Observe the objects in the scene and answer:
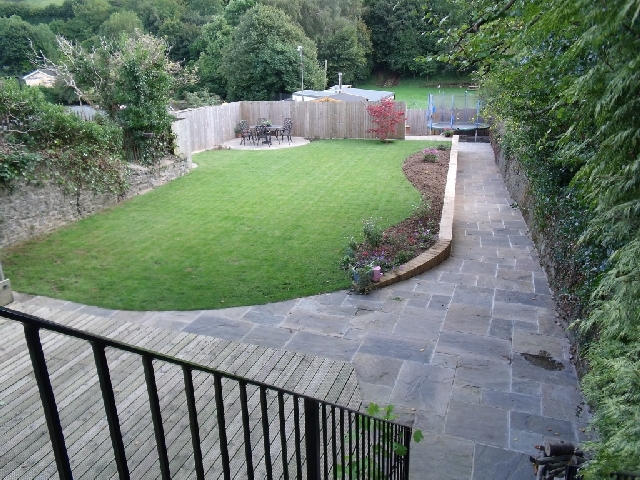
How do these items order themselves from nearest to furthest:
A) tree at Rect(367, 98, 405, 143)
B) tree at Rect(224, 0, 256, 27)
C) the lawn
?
1. tree at Rect(367, 98, 405, 143)
2. tree at Rect(224, 0, 256, 27)
3. the lawn

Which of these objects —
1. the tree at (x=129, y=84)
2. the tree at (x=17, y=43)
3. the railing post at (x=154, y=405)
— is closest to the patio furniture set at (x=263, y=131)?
the tree at (x=129, y=84)

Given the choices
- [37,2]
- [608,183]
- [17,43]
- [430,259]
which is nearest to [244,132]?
[430,259]

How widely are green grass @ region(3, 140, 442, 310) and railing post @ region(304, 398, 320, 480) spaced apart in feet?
13.4

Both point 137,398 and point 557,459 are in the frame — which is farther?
point 137,398

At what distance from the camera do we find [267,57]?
1035 inches

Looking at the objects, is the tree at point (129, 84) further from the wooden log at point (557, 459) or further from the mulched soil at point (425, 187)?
the wooden log at point (557, 459)

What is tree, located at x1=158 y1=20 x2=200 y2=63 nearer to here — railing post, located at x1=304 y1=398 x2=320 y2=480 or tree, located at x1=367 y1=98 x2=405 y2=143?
tree, located at x1=367 y1=98 x2=405 y2=143

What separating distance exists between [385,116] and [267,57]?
35.9 ft

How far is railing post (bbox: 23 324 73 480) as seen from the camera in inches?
42.2

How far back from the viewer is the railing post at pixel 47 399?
1071 mm

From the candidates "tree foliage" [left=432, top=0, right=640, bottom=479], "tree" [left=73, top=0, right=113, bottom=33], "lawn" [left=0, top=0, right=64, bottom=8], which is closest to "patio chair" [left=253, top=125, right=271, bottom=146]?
"tree foliage" [left=432, top=0, right=640, bottom=479]

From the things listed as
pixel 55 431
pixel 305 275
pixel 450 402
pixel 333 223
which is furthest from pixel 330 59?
pixel 55 431

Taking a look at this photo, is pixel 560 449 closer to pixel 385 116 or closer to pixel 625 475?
pixel 625 475

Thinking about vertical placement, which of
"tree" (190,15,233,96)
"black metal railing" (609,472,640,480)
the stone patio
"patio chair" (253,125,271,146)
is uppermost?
"tree" (190,15,233,96)
